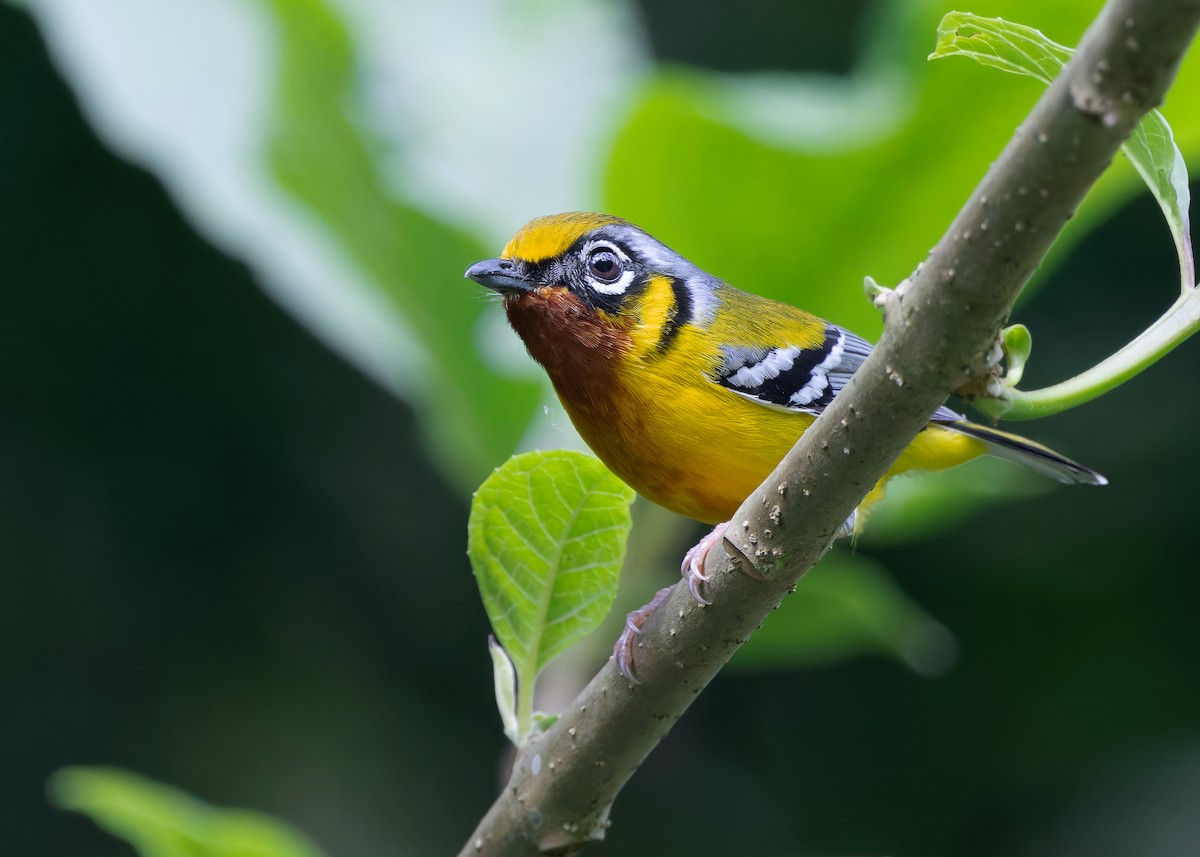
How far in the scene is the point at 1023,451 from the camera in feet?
8.04

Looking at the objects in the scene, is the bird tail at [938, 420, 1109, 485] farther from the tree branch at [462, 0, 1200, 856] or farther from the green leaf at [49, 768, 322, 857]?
the green leaf at [49, 768, 322, 857]

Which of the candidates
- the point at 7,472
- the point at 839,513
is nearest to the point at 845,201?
the point at 839,513

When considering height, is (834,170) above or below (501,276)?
above

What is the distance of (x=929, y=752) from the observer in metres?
3.45

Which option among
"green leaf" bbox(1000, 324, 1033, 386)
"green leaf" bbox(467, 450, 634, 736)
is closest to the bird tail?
"green leaf" bbox(467, 450, 634, 736)

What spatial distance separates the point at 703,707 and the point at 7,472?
2274 mm

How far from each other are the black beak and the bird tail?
3.02 feet

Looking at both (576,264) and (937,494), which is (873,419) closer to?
(576,264)

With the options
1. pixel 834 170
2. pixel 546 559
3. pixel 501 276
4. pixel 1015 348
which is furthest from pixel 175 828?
pixel 834 170

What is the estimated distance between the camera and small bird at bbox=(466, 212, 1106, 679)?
2080 millimetres

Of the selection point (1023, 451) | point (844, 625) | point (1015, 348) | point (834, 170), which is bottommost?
point (1015, 348)

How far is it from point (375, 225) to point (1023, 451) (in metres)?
1.47

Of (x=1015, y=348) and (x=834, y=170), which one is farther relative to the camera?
(x=834, y=170)

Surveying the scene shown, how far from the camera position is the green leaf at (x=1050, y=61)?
113 centimetres
